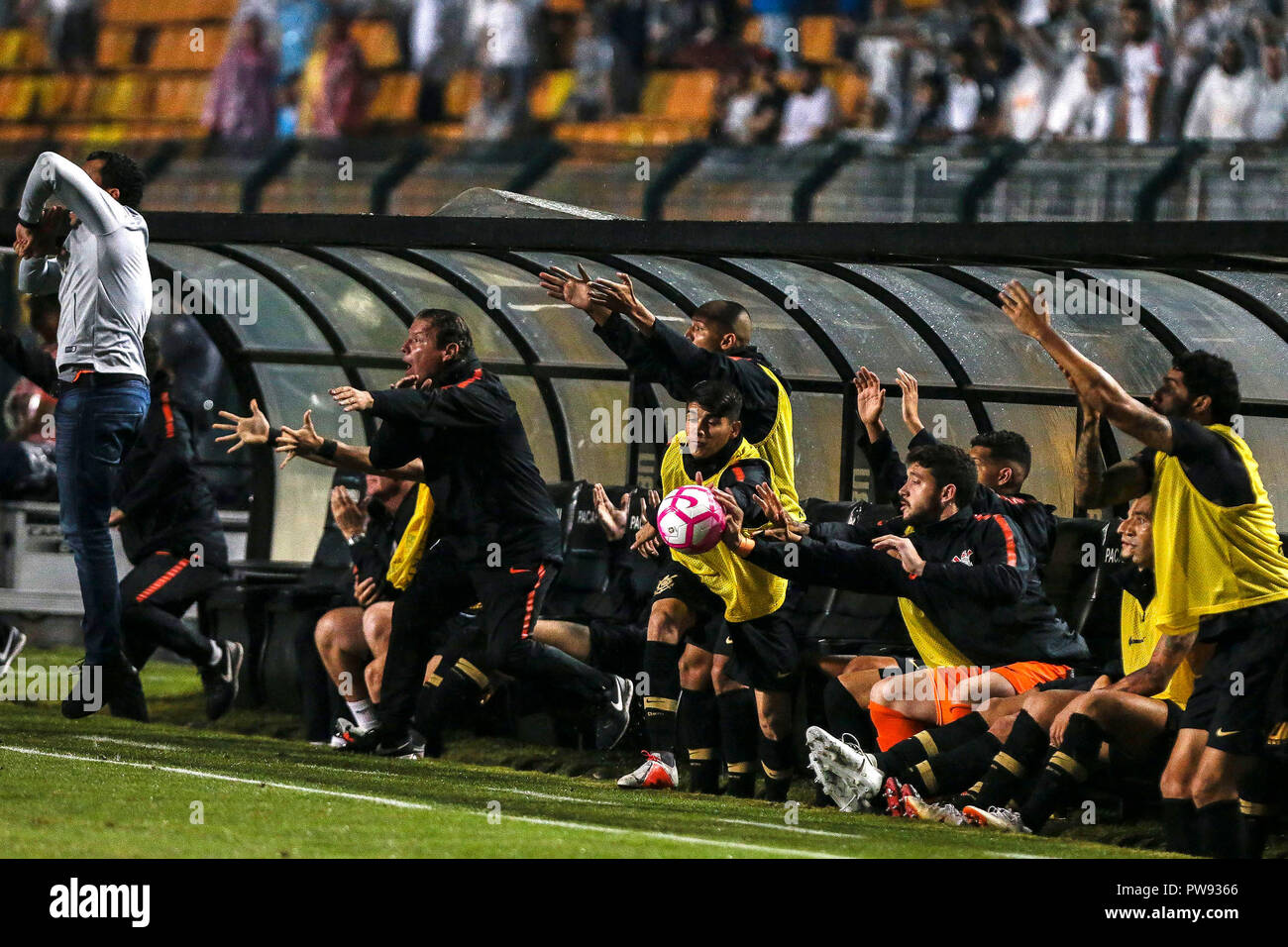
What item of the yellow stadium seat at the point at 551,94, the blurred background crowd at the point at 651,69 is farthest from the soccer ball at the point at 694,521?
the yellow stadium seat at the point at 551,94

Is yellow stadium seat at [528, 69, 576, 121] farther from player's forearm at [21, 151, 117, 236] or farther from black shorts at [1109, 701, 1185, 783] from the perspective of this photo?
black shorts at [1109, 701, 1185, 783]

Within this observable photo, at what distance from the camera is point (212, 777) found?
295 inches

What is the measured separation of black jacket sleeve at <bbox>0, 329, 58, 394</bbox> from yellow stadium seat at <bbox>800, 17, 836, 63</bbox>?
33.2 ft

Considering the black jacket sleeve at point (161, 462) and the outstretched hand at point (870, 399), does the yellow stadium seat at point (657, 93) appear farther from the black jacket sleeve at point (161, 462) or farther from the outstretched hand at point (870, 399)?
the outstretched hand at point (870, 399)

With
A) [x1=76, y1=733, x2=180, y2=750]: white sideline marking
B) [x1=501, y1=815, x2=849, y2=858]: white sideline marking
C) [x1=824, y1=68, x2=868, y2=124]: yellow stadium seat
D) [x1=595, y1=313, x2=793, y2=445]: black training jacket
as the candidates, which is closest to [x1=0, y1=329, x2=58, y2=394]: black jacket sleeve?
[x1=76, y1=733, x2=180, y2=750]: white sideline marking

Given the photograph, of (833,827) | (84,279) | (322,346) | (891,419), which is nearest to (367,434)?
(322,346)

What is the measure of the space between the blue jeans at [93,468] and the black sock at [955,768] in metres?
2.88

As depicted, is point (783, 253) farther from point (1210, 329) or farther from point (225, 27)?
point (225, 27)

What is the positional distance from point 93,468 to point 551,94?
11.7 metres

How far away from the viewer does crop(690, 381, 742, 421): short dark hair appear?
7770 millimetres

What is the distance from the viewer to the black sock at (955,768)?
7336 millimetres

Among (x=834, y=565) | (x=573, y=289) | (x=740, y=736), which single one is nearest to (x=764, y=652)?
(x=740, y=736)

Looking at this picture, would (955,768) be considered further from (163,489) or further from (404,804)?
(163,489)

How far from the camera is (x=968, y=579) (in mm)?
7441
